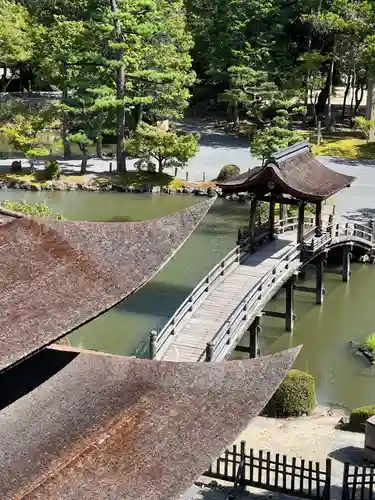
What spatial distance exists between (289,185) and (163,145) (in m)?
18.9

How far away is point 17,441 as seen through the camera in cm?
977

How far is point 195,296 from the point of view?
23234 mm

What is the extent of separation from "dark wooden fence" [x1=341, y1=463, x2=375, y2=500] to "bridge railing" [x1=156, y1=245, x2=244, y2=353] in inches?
241

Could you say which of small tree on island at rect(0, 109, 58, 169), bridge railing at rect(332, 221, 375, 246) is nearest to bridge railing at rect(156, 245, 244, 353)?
bridge railing at rect(332, 221, 375, 246)

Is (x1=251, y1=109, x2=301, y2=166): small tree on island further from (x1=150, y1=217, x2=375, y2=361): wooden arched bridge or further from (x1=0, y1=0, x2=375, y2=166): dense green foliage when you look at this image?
(x1=150, y1=217, x2=375, y2=361): wooden arched bridge

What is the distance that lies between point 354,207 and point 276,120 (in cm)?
672

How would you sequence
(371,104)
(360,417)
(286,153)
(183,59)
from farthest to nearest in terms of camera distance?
(371,104) < (183,59) < (286,153) < (360,417)

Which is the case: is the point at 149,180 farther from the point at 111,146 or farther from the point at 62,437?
the point at 62,437

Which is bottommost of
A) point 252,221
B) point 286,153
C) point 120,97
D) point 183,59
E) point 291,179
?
point 252,221

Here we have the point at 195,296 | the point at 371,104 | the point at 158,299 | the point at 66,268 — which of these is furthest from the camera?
the point at 371,104

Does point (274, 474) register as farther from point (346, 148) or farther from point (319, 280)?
point (346, 148)

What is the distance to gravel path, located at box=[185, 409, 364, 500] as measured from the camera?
17.5 metres

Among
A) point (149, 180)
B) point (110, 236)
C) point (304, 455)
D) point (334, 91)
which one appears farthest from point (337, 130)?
point (110, 236)

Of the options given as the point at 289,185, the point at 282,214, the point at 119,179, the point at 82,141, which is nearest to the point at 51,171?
the point at 82,141
